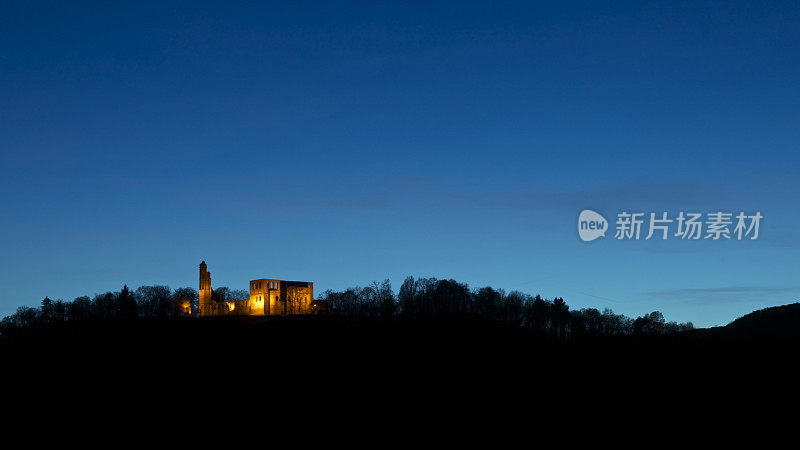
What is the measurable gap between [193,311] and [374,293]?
57.0 metres

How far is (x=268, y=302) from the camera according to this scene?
134500mm

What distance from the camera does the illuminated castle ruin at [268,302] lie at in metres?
135

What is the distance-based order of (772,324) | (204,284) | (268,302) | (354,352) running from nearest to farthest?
(354,352), (268,302), (204,284), (772,324)

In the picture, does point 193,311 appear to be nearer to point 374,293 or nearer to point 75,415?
point 374,293

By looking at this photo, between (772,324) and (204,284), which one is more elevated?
(204,284)

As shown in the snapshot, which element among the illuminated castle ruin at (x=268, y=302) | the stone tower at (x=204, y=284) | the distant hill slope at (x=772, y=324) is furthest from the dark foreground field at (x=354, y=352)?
the distant hill slope at (x=772, y=324)

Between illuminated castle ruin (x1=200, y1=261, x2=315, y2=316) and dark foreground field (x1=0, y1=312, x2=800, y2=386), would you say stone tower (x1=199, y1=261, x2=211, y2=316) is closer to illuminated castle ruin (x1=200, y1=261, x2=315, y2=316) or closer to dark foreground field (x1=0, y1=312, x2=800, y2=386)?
illuminated castle ruin (x1=200, y1=261, x2=315, y2=316)

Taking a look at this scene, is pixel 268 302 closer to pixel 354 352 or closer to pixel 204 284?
pixel 204 284

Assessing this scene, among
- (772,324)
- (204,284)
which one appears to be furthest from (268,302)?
(772,324)

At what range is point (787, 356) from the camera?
4567 inches

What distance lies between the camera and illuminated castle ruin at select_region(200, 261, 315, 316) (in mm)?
134875

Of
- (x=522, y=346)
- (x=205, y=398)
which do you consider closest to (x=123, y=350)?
(x=205, y=398)

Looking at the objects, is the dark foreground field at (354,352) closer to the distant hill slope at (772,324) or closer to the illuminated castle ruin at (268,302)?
the illuminated castle ruin at (268,302)

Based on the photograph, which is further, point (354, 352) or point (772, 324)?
point (772, 324)
